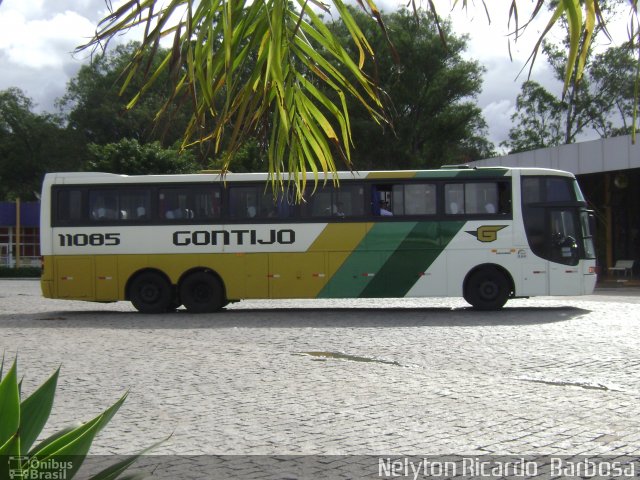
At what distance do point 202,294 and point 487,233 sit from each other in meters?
6.51

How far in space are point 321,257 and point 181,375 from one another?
9.37 meters

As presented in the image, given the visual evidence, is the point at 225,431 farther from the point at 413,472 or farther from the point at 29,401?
the point at 29,401

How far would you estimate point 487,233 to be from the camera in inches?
731

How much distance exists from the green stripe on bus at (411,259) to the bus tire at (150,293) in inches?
176

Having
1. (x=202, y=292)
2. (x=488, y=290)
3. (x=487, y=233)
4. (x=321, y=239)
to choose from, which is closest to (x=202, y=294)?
(x=202, y=292)

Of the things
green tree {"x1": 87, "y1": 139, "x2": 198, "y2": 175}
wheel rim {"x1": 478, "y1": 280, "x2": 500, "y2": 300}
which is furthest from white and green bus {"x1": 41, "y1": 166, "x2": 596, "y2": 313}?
green tree {"x1": 87, "y1": 139, "x2": 198, "y2": 175}

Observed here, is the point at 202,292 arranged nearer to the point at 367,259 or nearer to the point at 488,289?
the point at 367,259

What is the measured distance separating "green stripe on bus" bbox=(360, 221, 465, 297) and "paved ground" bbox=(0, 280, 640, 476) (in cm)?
137

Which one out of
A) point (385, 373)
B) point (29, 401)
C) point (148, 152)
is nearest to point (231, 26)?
point (29, 401)

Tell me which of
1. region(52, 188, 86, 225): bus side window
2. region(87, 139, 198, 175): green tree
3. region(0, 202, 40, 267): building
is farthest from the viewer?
region(0, 202, 40, 267): building

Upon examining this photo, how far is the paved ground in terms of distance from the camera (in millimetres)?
6340

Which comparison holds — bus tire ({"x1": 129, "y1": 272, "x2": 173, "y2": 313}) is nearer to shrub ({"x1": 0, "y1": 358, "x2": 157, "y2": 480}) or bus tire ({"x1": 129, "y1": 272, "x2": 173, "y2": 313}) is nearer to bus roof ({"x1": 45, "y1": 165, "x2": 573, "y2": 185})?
bus roof ({"x1": 45, "y1": 165, "x2": 573, "y2": 185})

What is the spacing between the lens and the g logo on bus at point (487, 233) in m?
18.5

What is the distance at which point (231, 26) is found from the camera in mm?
2674
